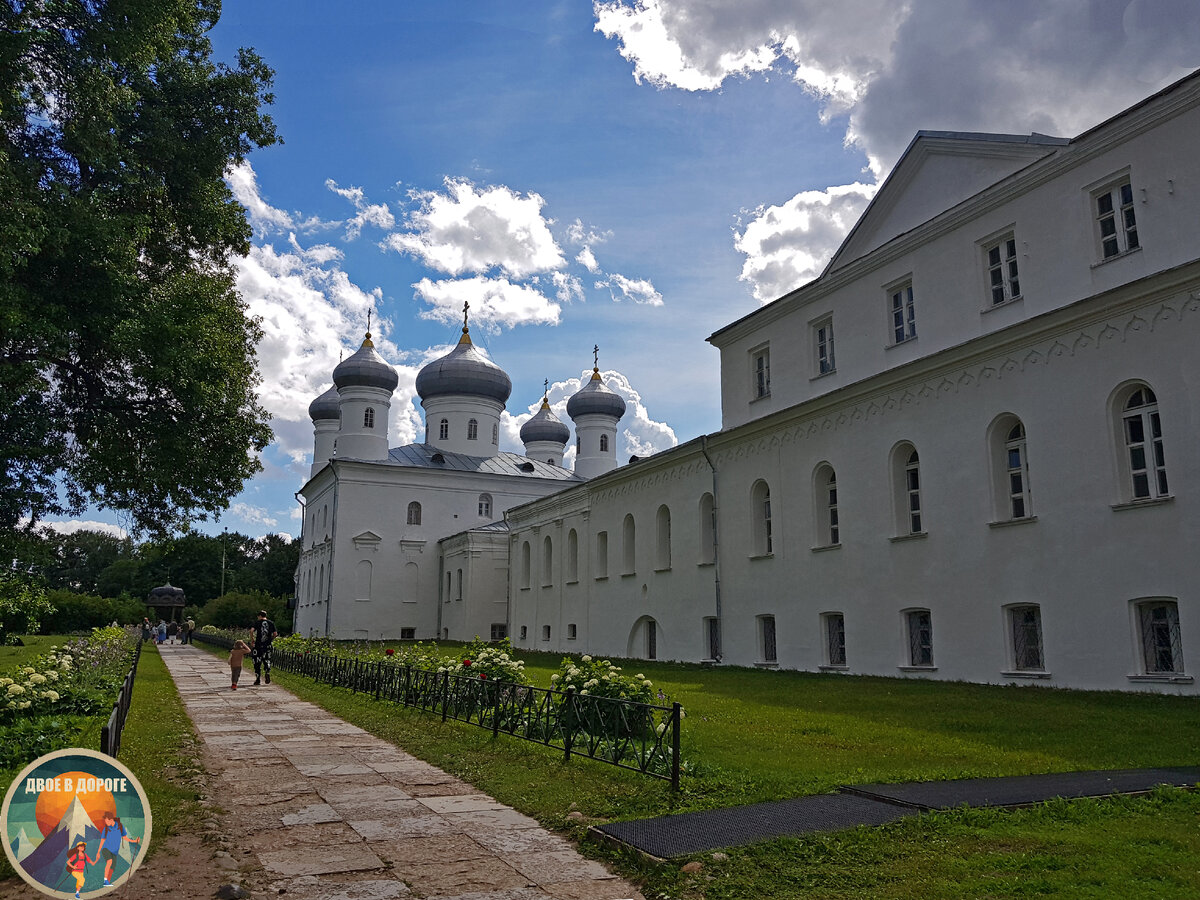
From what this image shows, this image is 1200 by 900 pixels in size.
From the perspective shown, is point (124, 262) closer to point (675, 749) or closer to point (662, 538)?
point (675, 749)

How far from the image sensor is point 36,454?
15.0 meters

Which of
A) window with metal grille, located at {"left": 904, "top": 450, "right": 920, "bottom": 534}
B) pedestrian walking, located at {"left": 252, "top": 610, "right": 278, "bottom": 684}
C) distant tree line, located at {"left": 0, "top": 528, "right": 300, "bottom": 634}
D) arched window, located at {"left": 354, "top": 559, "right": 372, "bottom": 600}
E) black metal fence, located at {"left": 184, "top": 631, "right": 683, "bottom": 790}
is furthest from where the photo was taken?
distant tree line, located at {"left": 0, "top": 528, "right": 300, "bottom": 634}

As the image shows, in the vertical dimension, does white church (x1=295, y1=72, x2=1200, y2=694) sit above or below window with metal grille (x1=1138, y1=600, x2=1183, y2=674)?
above

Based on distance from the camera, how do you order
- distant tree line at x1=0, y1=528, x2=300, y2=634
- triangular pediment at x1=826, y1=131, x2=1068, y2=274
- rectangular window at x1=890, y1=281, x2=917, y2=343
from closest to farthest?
triangular pediment at x1=826, y1=131, x2=1068, y2=274, rectangular window at x1=890, y1=281, x2=917, y2=343, distant tree line at x1=0, y1=528, x2=300, y2=634

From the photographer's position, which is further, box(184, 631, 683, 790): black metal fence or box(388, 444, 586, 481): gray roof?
box(388, 444, 586, 481): gray roof

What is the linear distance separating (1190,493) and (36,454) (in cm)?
1809

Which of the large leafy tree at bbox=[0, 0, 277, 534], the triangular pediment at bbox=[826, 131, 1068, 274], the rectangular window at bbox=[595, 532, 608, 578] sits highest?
the triangular pediment at bbox=[826, 131, 1068, 274]

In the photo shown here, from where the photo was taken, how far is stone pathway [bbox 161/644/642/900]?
5543 mm

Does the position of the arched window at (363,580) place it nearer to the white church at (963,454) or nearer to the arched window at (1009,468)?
the white church at (963,454)

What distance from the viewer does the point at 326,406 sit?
57750mm

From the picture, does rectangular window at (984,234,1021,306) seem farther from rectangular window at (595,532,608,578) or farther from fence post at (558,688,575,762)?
rectangular window at (595,532,608,578)

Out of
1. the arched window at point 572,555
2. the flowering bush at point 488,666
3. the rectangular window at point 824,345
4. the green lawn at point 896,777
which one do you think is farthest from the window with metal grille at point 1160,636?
the arched window at point 572,555

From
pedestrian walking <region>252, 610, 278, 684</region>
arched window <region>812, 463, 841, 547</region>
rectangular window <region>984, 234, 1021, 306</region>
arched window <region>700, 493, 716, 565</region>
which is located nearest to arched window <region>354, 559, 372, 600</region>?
pedestrian walking <region>252, 610, 278, 684</region>

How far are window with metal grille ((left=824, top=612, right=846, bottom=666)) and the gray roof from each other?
32.4 metres
